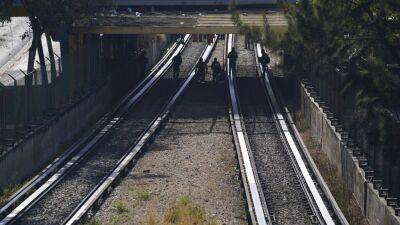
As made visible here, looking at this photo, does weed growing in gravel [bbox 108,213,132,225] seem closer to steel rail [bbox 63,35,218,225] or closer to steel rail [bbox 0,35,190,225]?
steel rail [bbox 63,35,218,225]

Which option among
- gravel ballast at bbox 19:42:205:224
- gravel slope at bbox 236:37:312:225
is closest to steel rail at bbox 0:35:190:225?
gravel ballast at bbox 19:42:205:224

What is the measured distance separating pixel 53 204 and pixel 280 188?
546 cm

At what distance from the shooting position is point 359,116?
65.0 ft

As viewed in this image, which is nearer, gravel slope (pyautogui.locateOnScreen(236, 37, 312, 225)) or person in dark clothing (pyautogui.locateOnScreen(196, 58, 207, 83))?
gravel slope (pyautogui.locateOnScreen(236, 37, 312, 225))

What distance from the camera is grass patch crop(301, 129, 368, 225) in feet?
65.6

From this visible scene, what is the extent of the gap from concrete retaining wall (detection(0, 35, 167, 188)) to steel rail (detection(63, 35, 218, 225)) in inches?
94.4

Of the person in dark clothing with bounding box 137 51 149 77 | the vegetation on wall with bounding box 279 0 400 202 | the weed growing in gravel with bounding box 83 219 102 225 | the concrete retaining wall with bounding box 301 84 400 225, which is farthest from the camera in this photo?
the person in dark clothing with bounding box 137 51 149 77

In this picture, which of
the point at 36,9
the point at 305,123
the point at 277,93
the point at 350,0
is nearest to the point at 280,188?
the point at 350,0

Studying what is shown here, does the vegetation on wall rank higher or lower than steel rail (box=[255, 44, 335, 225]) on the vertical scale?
higher

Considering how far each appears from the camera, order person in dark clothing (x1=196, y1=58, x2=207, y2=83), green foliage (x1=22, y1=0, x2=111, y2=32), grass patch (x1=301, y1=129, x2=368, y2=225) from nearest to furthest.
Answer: grass patch (x1=301, y1=129, x2=368, y2=225) < green foliage (x1=22, y1=0, x2=111, y2=32) < person in dark clothing (x1=196, y1=58, x2=207, y2=83)

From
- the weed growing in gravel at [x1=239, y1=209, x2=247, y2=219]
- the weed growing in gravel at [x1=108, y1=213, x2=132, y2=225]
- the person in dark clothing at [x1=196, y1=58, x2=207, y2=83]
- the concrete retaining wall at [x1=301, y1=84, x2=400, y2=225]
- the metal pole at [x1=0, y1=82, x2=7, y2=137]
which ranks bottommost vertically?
the person in dark clothing at [x1=196, y1=58, x2=207, y2=83]

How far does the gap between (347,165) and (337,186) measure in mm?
571

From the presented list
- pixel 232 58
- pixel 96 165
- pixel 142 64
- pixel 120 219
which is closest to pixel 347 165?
pixel 120 219

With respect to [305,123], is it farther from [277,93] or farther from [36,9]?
[36,9]
